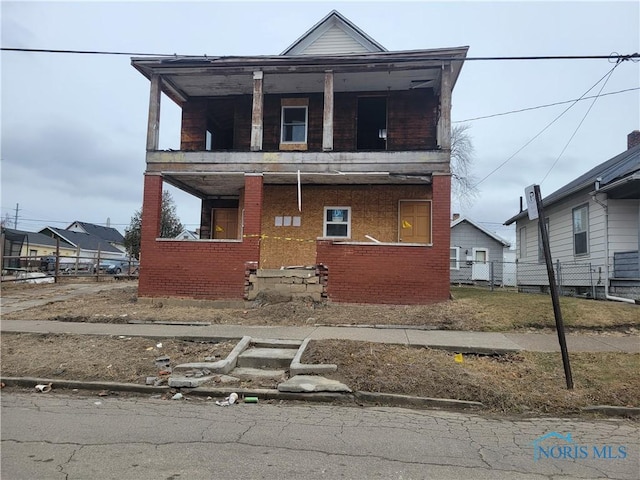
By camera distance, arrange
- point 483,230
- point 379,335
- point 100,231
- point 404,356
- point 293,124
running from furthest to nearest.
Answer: point 100,231 → point 483,230 → point 293,124 → point 379,335 → point 404,356

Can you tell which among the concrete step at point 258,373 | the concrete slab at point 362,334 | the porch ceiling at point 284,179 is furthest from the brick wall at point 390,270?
the concrete step at point 258,373

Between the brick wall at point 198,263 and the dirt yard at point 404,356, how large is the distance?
2.40 feet

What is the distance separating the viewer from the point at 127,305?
12.4 meters

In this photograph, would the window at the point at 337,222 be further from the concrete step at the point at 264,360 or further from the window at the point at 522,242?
the window at the point at 522,242

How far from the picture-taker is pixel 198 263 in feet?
41.4

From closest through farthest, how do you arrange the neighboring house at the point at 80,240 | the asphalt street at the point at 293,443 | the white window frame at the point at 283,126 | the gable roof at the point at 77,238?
1. the asphalt street at the point at 293,443
2. the white window frame at the point at 283,126
3. the neighboring house at the point at 80,240
4. the gable roof at the point at 77,238

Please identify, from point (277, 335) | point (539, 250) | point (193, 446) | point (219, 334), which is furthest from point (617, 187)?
point (193, 446)

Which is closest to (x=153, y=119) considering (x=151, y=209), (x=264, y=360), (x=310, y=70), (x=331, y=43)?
(x=151, y=209)

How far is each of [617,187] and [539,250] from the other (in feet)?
20.0

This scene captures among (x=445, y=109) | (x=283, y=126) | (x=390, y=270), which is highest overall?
(x=283, y=126)

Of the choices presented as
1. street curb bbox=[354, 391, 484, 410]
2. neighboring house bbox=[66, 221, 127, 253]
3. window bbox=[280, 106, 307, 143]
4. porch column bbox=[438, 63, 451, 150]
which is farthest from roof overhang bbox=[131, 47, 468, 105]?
neighboring house bbox=[66, 221, 127, 253]

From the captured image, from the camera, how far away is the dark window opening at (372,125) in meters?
15.8

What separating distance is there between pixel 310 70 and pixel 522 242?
1292cm

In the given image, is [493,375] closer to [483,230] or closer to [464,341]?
[464,341]
